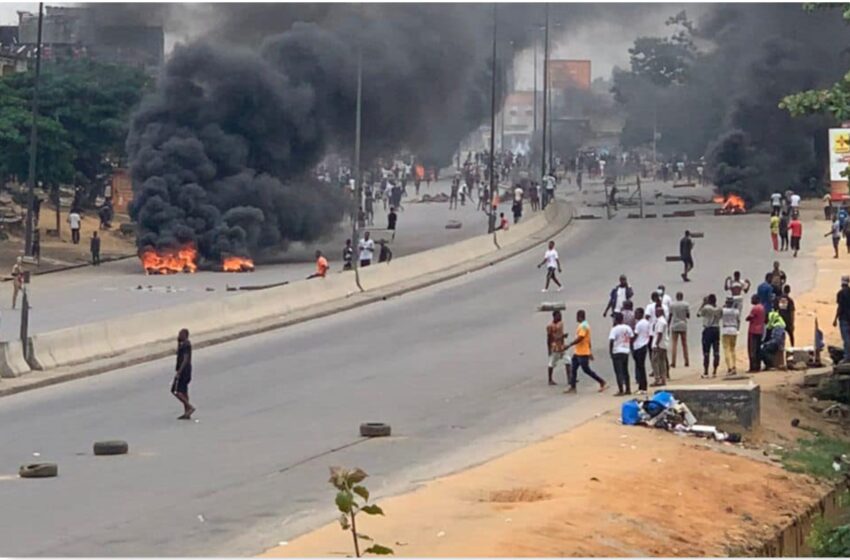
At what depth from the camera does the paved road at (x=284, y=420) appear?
52.8 ft

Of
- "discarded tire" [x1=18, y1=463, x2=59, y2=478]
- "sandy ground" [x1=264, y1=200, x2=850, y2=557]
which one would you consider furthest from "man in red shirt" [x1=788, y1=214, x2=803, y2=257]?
"discarded tire" [x1=18, y1=463, x2=59, y2=478]

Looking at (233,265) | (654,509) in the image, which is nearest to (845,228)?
(233,265)

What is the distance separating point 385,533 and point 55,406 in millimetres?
10777

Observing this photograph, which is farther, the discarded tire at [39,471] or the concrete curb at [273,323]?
the concrete curb at [273,323]

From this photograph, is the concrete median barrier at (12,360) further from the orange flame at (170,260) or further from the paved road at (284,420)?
the orange flame at (170,260)

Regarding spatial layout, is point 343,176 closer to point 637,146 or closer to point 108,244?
point 108,244

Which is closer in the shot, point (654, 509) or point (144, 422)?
point (654, 509)

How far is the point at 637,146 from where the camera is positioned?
123438 millimetres

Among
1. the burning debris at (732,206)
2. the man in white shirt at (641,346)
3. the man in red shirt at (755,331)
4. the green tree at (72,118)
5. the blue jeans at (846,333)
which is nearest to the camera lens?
the man in white shirt at (641,346)

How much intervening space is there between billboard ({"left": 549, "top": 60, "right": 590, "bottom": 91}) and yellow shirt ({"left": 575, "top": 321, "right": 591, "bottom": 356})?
106577 millimetres

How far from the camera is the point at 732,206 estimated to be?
209 feet

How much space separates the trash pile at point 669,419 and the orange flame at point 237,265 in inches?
1134

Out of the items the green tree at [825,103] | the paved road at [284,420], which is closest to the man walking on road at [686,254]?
the paved road at [284,420]

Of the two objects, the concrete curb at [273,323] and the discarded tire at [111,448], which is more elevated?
the concrete curb at [273,323]
